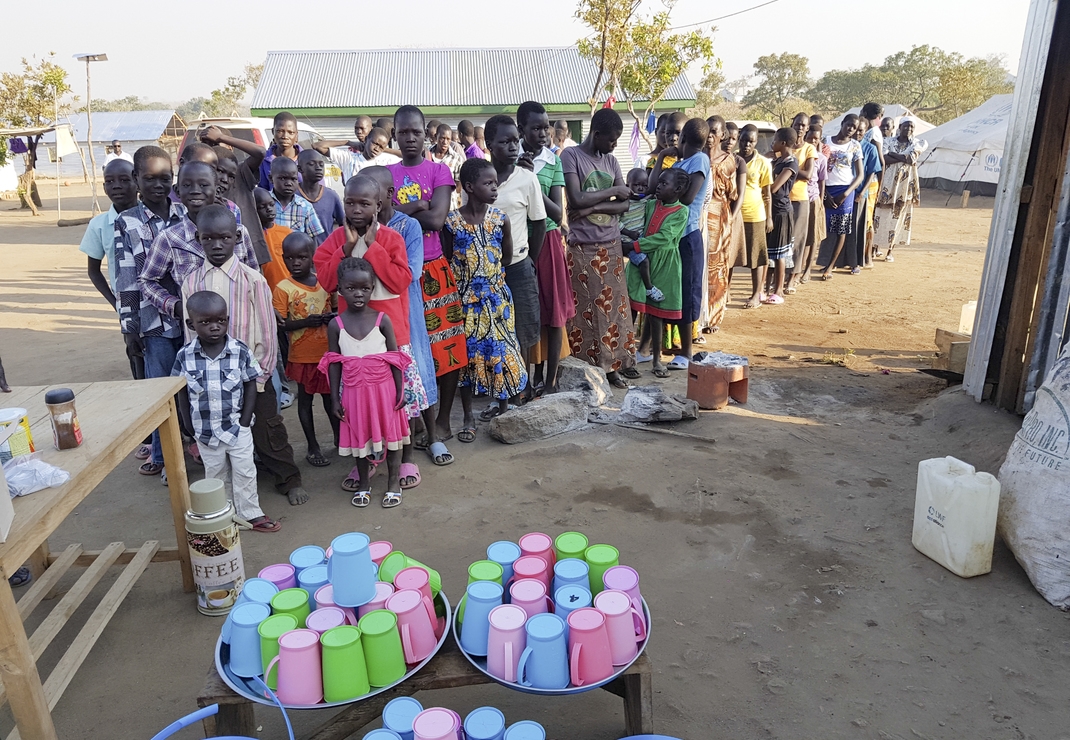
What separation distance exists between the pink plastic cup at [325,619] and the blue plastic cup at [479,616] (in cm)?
33

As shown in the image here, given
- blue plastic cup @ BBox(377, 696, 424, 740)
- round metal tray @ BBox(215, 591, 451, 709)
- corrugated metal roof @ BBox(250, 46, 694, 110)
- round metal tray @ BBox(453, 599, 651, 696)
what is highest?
corrugated metal roof @ BBox(250, 46, 694, 110)

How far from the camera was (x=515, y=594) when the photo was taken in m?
1.96

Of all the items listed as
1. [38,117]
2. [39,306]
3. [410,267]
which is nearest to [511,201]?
[410,267]

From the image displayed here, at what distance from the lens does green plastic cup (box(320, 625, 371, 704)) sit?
1771 mm

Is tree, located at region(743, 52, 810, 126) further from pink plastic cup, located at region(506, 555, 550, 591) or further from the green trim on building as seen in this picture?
pink plastic cup, located at region(506, 555, 550, 591)

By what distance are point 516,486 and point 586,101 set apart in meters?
19.0

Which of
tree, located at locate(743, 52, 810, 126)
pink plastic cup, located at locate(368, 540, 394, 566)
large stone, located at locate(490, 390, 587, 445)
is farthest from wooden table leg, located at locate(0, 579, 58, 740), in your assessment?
tree, located at locate(743, 52, 810, 126)

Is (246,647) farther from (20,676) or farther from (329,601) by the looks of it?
(20,676)

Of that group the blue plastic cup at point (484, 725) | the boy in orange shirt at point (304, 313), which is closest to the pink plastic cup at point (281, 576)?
the blue plastic cup at point (484, 725)

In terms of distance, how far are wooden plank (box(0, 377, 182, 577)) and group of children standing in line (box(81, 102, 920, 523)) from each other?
45cm

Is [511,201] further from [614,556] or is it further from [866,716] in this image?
[866,716]

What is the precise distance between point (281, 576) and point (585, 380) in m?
3.10

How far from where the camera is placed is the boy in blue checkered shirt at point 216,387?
3105mm

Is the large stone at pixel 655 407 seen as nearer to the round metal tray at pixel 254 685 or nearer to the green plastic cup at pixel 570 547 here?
the green plastic cup at pixel 570 547
